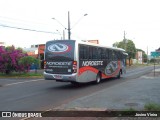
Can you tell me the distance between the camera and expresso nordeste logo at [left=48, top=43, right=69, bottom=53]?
736 inches

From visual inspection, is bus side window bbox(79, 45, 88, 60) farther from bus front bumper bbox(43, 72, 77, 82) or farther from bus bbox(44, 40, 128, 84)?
bus front bumper bbox(43, 72, 77, 82)

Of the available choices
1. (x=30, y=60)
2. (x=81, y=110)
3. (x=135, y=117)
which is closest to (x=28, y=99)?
(x=81, y=110)

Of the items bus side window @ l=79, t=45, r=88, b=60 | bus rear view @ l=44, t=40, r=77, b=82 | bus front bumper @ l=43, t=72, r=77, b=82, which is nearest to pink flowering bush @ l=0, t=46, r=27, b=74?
bus rear view @ l=44, t=40, r=77, b=82

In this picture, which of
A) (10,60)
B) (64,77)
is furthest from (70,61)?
(10,60)

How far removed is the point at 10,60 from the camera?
108ft

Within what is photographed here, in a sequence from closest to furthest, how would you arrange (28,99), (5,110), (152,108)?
1. (152,108)
2. (5,110)
3. (28,99)

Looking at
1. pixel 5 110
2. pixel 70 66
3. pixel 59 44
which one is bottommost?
pixel 5 110

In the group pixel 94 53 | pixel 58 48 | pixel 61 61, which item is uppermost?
pixel 58 48

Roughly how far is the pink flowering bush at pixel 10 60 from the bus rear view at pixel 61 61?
14198mm

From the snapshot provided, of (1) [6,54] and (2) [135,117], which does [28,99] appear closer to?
(2) [135,117]

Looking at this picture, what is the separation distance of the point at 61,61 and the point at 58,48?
0.87 meters

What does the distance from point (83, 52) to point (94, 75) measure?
2.51 meters

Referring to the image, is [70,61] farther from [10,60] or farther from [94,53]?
[10,60]

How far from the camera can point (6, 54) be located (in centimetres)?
3256
